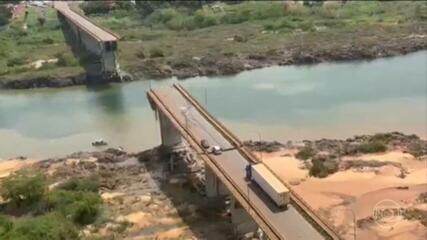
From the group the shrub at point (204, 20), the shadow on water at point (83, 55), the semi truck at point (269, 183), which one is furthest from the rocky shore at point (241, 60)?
the semi truck at point (269, 183)

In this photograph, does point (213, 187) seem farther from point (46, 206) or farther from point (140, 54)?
point (140, 54)

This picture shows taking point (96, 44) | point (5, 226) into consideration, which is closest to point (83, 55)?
point (96, 44)

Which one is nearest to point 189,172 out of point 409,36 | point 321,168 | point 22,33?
point 321,168

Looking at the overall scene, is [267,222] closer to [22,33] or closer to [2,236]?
[2,236]

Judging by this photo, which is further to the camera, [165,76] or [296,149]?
[165,76]

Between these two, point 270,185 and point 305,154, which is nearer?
point 270,185
